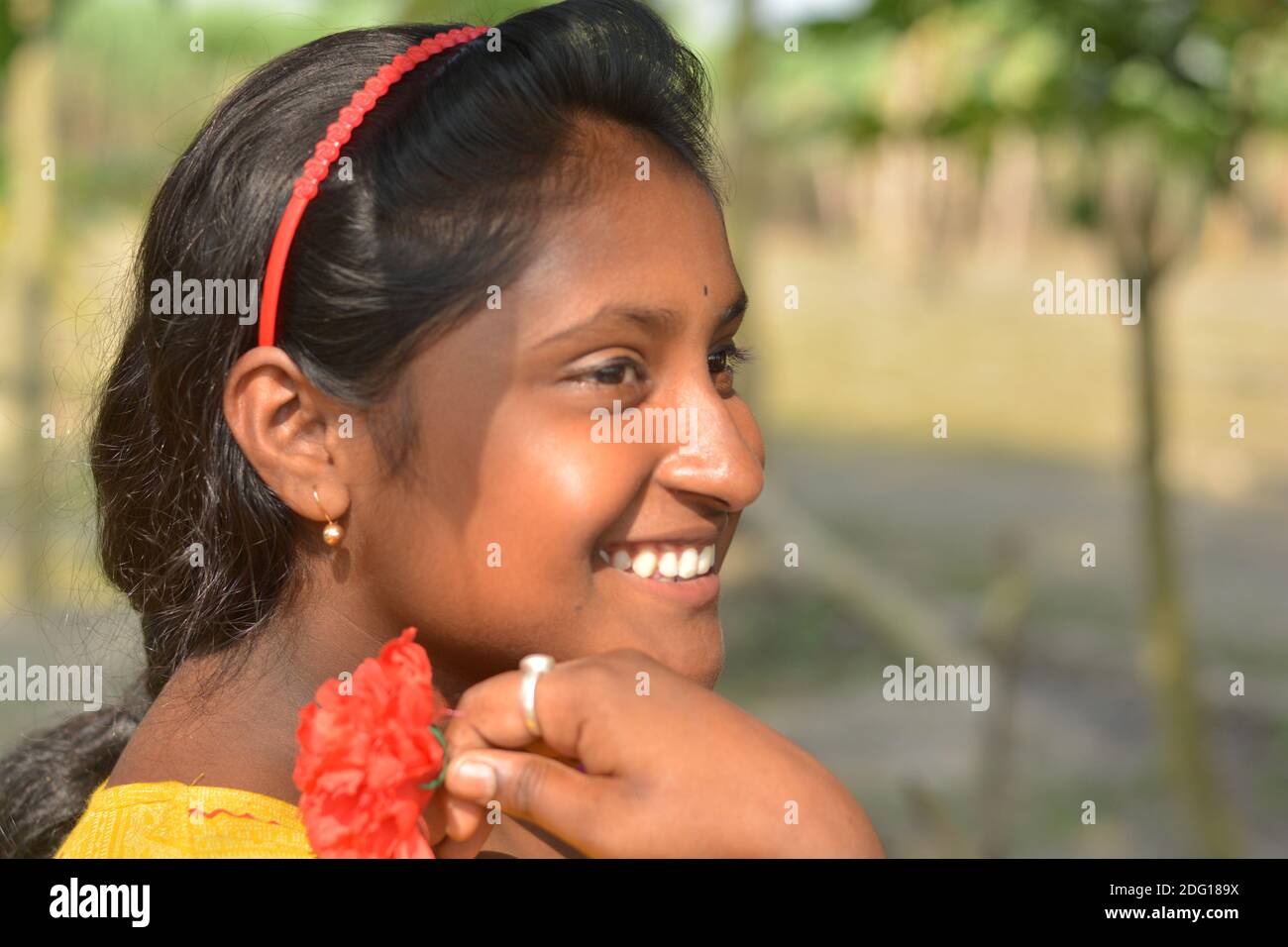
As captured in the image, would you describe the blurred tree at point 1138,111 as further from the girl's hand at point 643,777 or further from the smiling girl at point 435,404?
the girl's hand at point 643,777

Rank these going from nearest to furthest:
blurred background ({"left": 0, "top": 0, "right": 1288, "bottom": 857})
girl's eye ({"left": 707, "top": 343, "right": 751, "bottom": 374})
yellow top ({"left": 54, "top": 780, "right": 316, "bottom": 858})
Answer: yellow top ({"left": 54, "top": 780, "right": 316, "bottom": 858}) → girl's eye ({"left": 707, "top": 343, "right": 751, "bottom": 374}) → blurred background ({"left": 0, "top": 0, "right": 1288, "bottom": 857})

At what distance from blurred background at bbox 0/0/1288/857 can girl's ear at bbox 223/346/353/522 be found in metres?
0.59

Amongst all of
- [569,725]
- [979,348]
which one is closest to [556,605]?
[569,725]

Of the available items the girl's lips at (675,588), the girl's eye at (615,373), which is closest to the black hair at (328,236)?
A: the girl's eye at (615,373)

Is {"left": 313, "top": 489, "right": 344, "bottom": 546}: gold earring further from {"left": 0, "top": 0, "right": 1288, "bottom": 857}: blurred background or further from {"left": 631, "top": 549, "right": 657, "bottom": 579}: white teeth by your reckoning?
{"left": 0, "top": 0, "right": 1288, "bottom": 857}: blurred background

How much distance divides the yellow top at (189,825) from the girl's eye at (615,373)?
59cm

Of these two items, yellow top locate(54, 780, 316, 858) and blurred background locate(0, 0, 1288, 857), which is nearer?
yellow top locate(54, 780, 316, 858)

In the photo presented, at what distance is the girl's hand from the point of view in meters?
1.36

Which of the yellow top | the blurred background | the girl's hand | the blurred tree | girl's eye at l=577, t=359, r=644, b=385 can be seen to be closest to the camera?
the girl's hand

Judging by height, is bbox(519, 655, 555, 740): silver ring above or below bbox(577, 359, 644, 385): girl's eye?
below

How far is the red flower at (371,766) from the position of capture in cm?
140

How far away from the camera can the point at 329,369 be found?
1.73 metres

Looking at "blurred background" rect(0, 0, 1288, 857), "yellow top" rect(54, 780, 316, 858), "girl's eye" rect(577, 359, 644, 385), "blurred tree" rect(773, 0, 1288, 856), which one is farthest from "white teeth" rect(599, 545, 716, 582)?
"blurred tree" rect(773, 0, 1288, 856)
